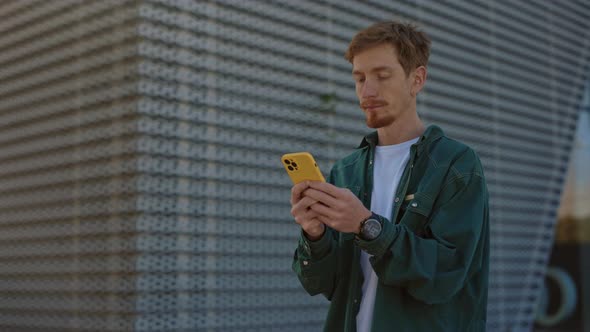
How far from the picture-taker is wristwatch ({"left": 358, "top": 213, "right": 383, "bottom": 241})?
154 cm

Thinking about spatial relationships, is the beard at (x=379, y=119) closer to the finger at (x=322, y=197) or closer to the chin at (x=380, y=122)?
the chin at (x=380, y=122)

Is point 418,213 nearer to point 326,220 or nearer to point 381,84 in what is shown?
point 326,220

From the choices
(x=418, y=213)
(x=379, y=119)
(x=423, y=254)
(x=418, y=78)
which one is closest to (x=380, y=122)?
(x=379, y=119)

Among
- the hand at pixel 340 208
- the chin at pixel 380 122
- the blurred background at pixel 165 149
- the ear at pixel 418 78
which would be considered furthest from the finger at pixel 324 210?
the blurred background at pixel 165 149

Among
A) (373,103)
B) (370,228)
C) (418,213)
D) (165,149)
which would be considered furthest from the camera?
(165,149)

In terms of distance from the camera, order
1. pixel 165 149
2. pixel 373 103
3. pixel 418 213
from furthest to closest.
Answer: pixel 165 149 < pixel 373 103 < pixel 418 213

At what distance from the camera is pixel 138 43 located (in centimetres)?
392

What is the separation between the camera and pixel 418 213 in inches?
65.9

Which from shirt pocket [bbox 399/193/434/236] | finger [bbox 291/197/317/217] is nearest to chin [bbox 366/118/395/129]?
shirt pocket [bbox 399/193/434/236]

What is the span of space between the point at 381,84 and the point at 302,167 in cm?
35

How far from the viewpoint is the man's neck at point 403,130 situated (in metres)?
1.84

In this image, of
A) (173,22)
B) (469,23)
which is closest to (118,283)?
(173,22)

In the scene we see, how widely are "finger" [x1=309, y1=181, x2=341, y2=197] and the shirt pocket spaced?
23 centimetres

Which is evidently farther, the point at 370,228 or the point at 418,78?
the point at 418,78
